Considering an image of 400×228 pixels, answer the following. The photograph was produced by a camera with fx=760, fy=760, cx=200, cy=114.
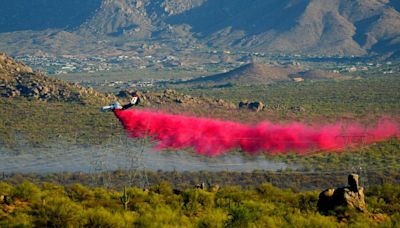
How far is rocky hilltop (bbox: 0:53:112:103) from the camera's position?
174 meters

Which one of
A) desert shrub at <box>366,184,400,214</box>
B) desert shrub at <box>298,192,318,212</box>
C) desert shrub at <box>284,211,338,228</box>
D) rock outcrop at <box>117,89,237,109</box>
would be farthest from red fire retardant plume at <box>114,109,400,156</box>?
rock outcrop at <box>117,89,237,109</box>

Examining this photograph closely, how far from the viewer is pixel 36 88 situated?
176m

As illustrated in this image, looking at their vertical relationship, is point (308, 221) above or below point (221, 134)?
below

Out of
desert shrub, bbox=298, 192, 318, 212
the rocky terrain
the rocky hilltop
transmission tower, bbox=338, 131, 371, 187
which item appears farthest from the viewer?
the rocky terrain

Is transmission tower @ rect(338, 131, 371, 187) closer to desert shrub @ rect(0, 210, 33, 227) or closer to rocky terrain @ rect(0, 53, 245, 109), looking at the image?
desert shrub @ rect(0, 210, 33, 227)

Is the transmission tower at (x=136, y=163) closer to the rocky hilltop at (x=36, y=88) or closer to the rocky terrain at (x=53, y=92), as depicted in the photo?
the rocky terrain at (x=53, y=92)

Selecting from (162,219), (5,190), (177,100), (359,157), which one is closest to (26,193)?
(5,190)

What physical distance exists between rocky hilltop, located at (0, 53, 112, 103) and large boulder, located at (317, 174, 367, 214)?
388 ft

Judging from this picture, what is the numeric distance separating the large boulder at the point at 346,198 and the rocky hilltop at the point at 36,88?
11840cm

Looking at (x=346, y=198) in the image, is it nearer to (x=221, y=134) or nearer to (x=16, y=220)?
(x=221, y=134)

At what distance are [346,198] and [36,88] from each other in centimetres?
12647

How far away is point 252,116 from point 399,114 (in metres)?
32.4

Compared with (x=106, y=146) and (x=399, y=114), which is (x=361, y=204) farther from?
(x=399, y=114)

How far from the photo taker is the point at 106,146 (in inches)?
5202
